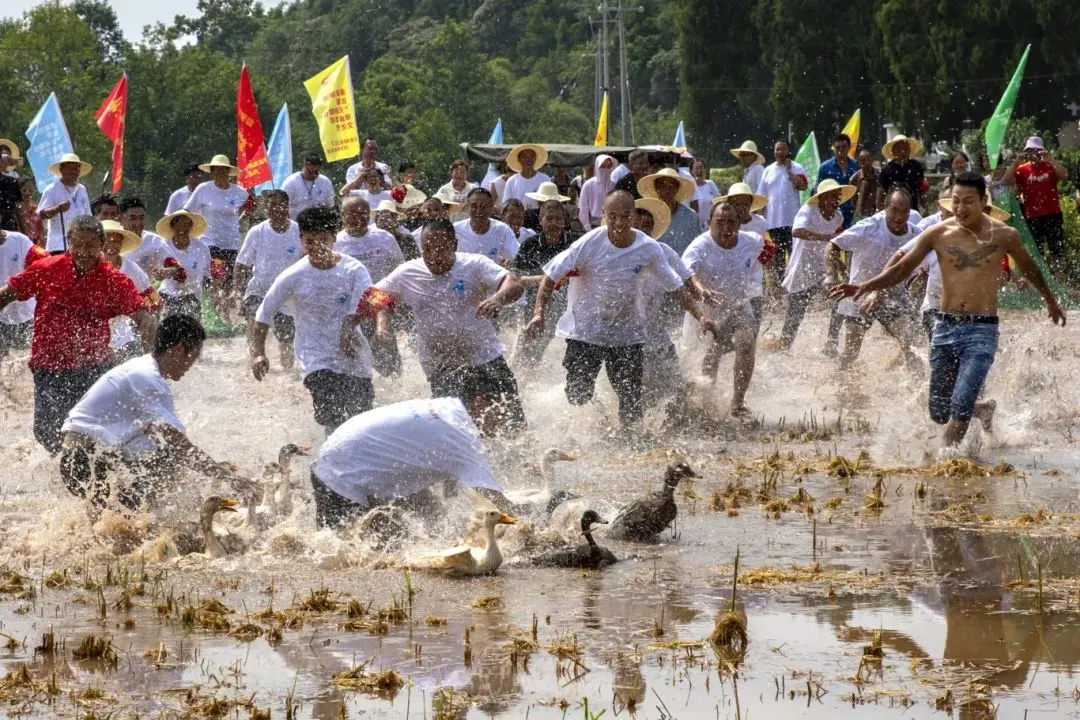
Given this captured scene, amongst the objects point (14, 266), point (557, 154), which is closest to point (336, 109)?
point (557, 154)

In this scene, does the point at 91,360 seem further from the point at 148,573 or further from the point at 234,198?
the point at 234,198

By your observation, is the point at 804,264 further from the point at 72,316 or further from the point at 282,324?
the point at 72,316

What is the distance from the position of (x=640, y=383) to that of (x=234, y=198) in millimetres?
8091

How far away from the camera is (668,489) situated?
26.8 ft

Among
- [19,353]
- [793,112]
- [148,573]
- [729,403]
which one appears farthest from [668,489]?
[793,112]

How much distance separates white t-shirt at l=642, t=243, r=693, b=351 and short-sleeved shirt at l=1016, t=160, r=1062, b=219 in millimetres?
8122

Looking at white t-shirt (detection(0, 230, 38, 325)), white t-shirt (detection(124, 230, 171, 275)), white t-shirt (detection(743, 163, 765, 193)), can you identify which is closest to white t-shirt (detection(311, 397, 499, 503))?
white t-shirt (detection(0, 230, 38, 325))

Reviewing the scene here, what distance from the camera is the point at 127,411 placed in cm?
795

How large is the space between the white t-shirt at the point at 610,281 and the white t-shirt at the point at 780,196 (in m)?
7.92

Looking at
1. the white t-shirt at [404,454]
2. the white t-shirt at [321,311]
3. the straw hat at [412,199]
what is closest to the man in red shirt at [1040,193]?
the straw hat at [412,199]

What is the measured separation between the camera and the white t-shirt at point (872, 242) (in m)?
13.2

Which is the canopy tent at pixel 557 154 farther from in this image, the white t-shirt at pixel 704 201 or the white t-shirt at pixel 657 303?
the white t-shirt at pixel 657 303

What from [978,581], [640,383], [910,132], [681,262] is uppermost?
[910,132]

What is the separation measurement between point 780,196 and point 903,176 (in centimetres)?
134
